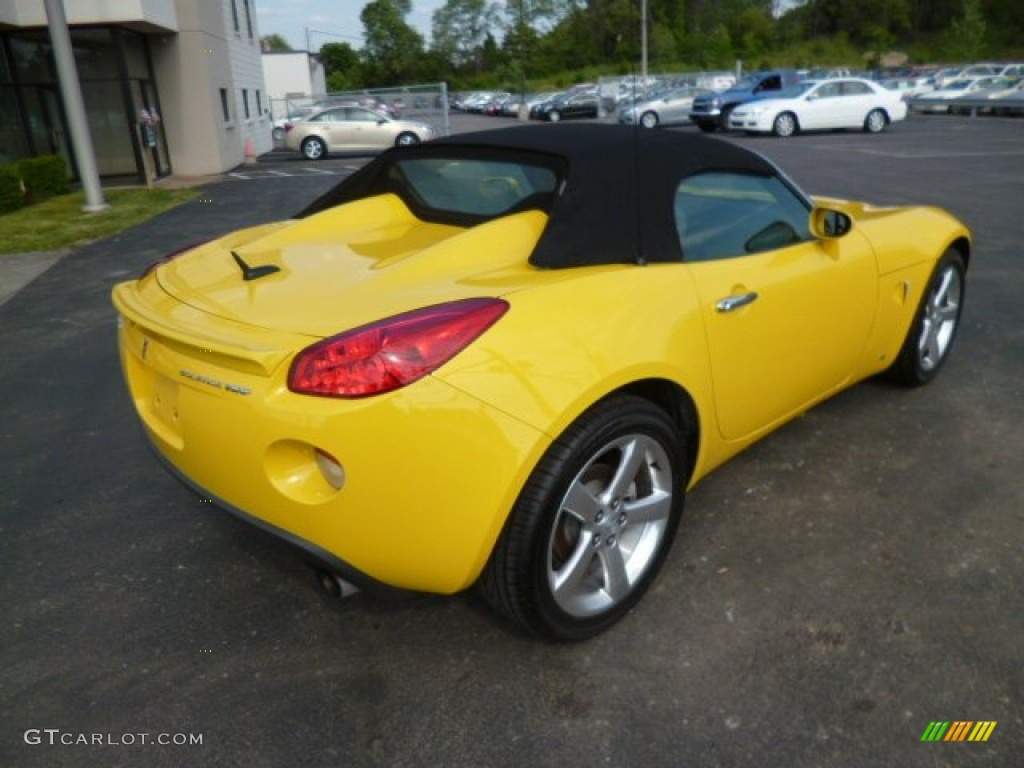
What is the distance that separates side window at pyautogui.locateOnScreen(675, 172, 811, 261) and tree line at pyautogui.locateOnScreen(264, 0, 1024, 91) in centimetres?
5659

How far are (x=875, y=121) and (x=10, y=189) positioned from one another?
22979 millimetres

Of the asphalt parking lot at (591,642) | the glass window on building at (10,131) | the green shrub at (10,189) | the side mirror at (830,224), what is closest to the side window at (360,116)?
the glass window on building at (10,131)

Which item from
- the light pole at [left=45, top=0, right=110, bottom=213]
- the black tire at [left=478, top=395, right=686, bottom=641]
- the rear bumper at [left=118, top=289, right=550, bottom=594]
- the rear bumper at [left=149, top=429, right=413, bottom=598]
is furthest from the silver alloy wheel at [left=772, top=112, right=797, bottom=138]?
the rear bumper at [left=149, top=429, right=413, bottom=598]

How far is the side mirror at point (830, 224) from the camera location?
3.15 metres

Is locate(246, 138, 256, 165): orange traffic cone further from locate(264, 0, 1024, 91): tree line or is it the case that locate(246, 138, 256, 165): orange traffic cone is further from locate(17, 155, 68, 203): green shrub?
locate(264, 0, 1024, 91): tree line

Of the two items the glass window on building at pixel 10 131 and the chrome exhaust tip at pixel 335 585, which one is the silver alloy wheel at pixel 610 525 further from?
the glass window on building at pixel 10 131

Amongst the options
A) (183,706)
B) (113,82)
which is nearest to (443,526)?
(183,706)

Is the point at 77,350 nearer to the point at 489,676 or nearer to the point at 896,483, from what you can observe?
the point at 489,676

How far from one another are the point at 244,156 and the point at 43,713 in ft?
75.6

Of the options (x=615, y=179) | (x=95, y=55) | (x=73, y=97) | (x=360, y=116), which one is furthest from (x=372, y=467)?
(x=360, y=116)

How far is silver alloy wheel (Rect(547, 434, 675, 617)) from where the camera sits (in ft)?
7.46

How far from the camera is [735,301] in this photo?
105 inches

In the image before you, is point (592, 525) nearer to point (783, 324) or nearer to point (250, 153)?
point (783, 324)

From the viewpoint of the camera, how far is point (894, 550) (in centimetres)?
280
